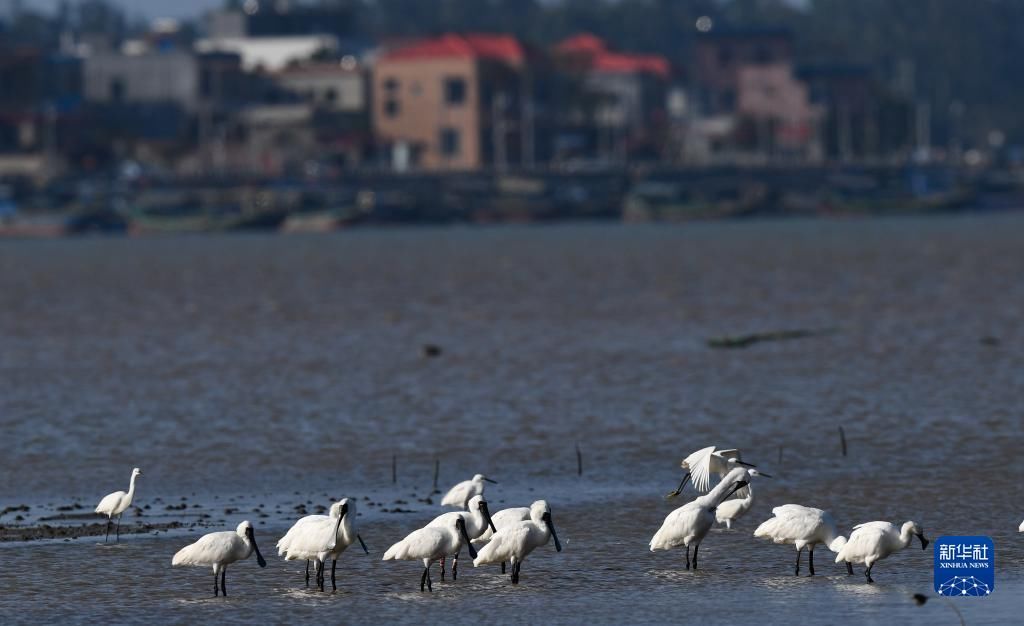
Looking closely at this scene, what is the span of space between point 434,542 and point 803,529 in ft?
13.9

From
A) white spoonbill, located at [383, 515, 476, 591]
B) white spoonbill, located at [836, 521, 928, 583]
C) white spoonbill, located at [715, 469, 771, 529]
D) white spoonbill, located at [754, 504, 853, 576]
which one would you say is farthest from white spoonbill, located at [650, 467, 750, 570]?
white spoonbill, located at [383, 515, 476, 591]

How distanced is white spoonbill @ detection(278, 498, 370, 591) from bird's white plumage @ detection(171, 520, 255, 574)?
0.52 metres

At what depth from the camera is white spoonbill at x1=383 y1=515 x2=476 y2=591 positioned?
24.1 metres

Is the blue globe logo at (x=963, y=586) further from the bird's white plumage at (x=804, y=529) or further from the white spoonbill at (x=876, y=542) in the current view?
the bird's white plumage at (x=804, y=529)

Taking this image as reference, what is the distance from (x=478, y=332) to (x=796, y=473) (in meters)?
38.1

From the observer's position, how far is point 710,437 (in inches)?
1534

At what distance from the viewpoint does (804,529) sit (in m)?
24.5

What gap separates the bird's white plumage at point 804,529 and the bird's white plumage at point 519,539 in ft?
8.53

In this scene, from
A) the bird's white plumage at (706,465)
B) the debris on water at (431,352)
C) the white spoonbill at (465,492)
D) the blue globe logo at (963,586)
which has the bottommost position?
the debris on water at (431,352)

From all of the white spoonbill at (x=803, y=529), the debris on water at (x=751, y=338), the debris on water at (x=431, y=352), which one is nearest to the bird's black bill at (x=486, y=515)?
the white spoonbill at (x=803, y=529)

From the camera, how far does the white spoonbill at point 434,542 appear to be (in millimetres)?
24125

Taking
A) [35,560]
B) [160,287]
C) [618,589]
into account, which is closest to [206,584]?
[35,560]

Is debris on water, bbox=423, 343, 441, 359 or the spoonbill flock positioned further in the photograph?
debris on water, bbox=423, 343, 441, 359

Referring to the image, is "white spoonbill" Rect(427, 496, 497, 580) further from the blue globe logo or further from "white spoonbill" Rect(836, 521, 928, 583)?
the blue globe logo
